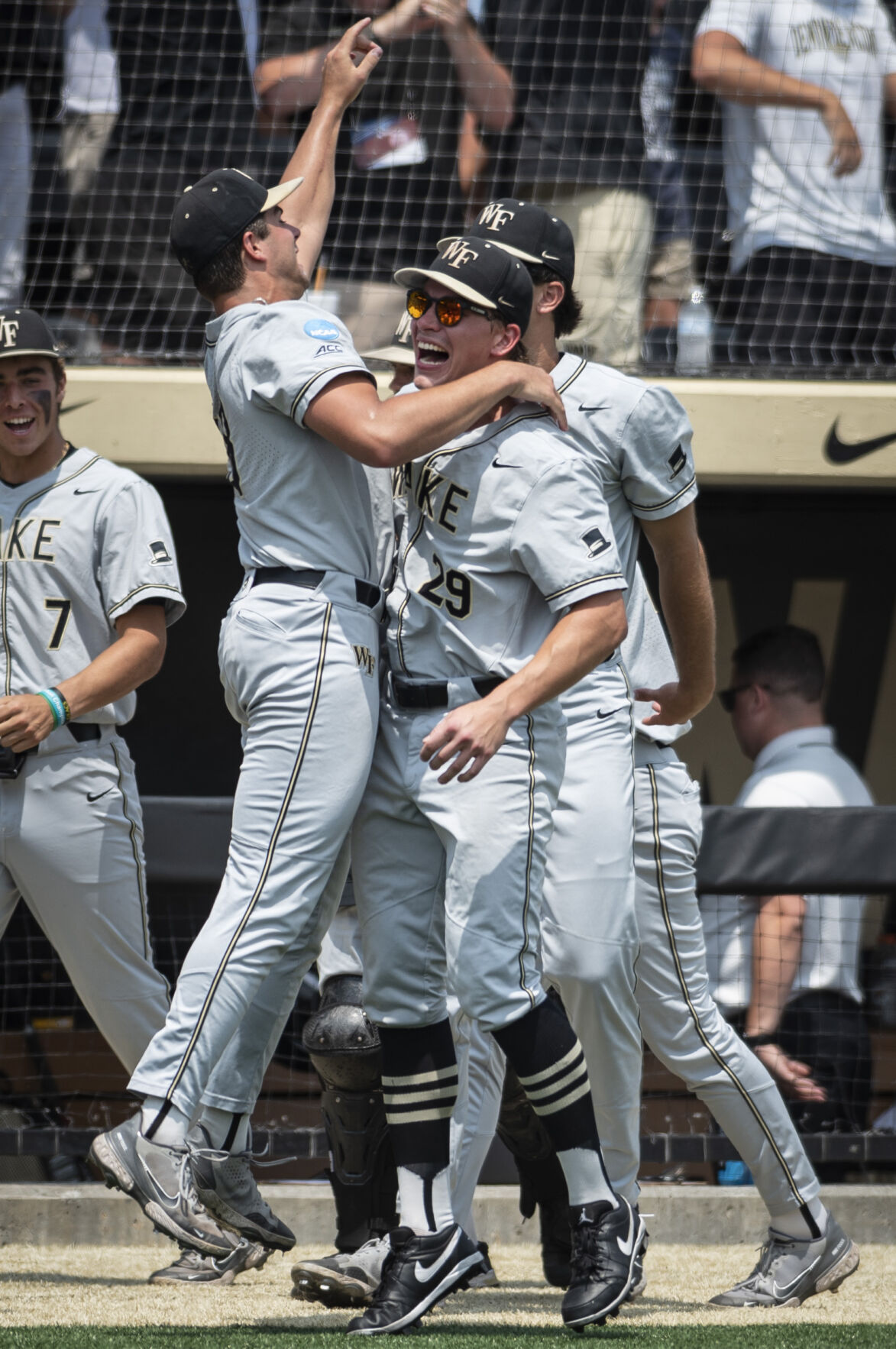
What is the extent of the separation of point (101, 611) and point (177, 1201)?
63.7 inches

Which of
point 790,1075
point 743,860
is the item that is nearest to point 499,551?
point 743,860

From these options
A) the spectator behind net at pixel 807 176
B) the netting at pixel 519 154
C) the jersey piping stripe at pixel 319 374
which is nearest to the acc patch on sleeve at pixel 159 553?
the jersey piping stripe at pixel 319 374

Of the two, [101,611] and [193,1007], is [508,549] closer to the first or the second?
[193,1007]

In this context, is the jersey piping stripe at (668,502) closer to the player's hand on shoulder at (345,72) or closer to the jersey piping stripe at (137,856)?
the player's hand on shoulder at (345,72)

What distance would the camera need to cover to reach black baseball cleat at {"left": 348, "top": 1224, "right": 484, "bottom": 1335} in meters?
2.67

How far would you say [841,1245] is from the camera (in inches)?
134

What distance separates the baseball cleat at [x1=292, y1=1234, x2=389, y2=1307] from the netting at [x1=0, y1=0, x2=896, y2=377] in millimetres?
3657

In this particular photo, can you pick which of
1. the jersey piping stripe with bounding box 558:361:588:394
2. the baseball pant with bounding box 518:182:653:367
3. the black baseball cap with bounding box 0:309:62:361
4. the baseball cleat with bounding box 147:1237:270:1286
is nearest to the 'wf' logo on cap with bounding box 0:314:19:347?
the black baseball cap with bounding box 0:309:62:361

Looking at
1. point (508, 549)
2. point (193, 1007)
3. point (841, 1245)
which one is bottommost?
point (841, 1245)

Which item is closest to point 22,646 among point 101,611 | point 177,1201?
point 101,611

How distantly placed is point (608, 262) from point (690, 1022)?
3.55 m

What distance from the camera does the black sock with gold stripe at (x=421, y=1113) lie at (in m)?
2.78

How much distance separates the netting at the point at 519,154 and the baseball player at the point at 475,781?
3.29 metres

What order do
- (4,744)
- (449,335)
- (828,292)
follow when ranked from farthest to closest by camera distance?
(828,292), (4,744), (449,335)
